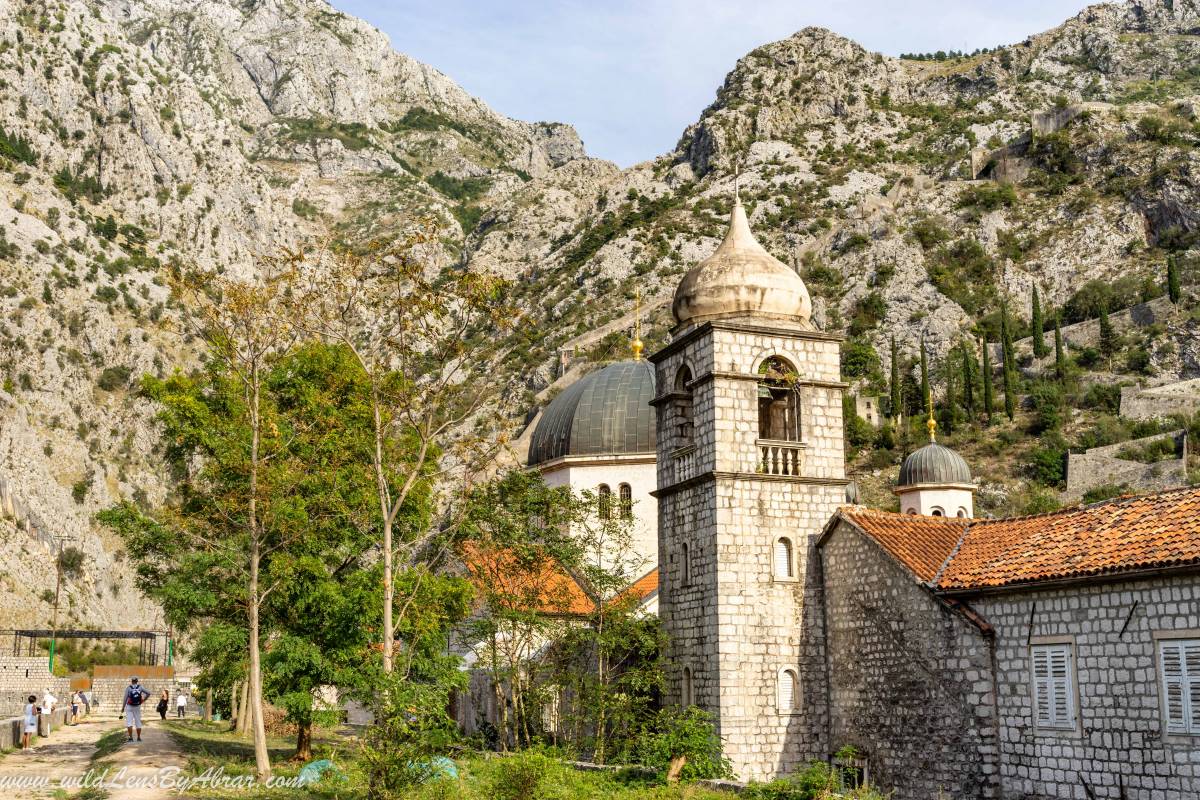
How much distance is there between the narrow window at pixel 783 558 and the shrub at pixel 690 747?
317 centimetres

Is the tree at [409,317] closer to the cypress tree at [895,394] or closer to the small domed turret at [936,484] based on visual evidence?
the small domed turret at [936,484]

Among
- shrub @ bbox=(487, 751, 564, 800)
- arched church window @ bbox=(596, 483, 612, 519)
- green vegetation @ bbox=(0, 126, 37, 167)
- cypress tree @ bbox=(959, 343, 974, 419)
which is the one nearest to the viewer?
shrub @ bbox=(487, 751, 564, 800)

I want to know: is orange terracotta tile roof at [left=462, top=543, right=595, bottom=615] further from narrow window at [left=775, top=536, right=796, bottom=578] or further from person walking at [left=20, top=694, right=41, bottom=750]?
person walking at [left=20, top=694, right=41, bottom=750]

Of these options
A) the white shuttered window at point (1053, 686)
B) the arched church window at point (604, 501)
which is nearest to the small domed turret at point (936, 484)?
the arched church window at point (604, 501)

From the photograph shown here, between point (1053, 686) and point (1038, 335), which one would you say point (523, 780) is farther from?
point (1038, 335)

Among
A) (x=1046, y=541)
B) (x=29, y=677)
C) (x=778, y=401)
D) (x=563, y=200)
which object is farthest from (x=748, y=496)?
(x=563, y=200)

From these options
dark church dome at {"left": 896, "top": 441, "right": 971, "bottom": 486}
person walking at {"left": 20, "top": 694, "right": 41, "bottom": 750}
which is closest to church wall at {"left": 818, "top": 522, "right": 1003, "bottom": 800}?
person walking at {"left": 20, "top": 694, "right": 41, "bottom": 750}

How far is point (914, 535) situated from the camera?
21.1m

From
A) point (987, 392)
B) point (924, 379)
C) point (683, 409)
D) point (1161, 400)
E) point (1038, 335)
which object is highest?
point (1038, 335)

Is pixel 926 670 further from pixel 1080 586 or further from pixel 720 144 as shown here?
pixel 720 144

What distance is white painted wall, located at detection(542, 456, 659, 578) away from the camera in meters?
32.3

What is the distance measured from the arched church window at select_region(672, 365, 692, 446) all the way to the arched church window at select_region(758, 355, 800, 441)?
5.10 ft

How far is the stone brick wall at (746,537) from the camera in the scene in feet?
70.5

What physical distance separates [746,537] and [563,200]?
118238 mm
